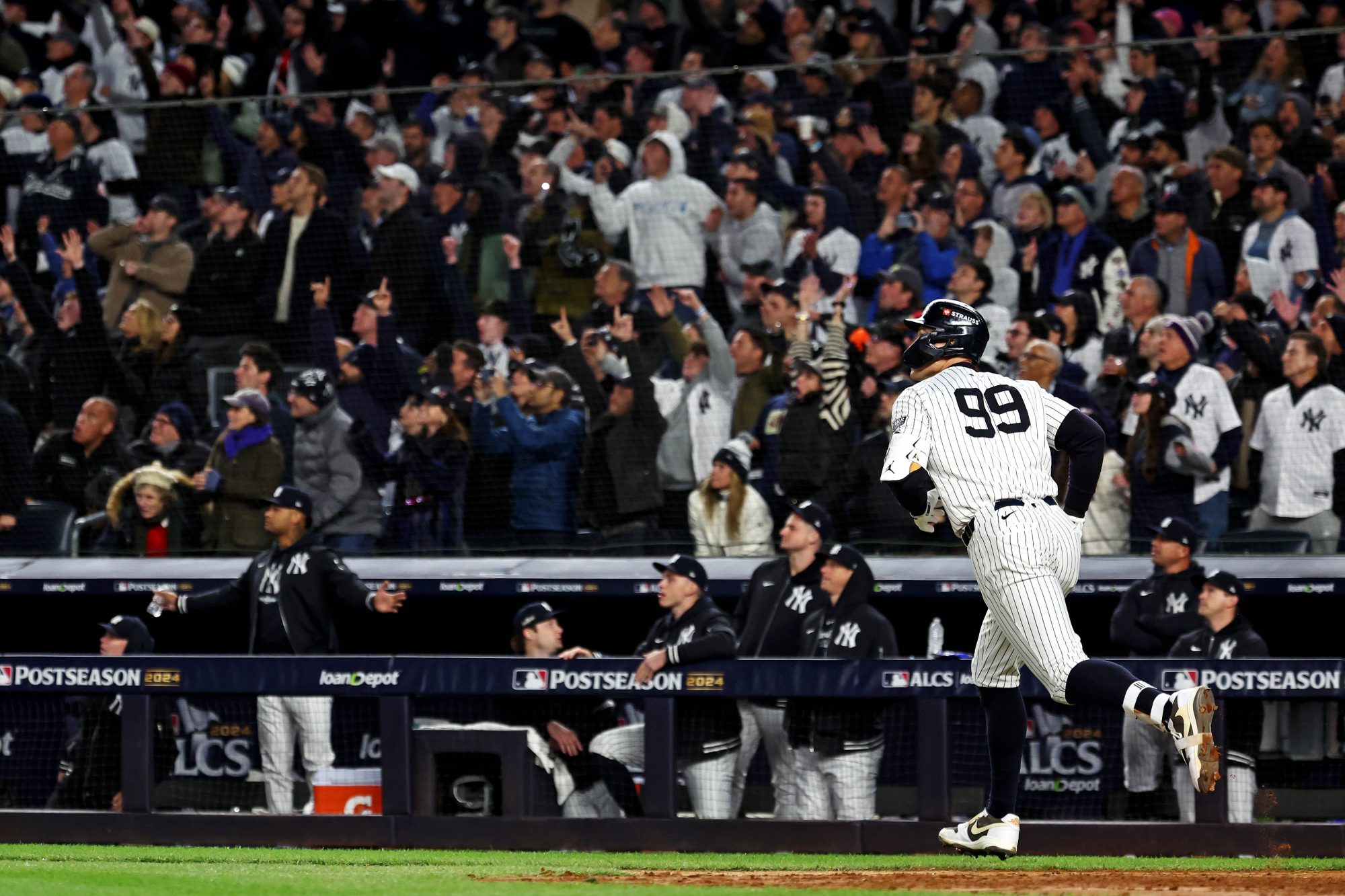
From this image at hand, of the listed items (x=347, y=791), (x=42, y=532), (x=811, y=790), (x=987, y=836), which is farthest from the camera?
(x=42, y=532)

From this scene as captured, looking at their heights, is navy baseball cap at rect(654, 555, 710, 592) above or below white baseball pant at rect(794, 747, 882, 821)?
above

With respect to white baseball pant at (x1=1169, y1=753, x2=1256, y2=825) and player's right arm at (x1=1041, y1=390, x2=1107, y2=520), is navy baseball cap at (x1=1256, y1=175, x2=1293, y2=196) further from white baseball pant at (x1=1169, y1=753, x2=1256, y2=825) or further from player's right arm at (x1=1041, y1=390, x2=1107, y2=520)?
player's right arm at (x1=1041, y1=390, x2=1107, y2=520)

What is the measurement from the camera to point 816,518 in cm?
843

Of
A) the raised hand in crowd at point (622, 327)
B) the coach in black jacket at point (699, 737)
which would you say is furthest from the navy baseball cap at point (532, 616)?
the raised hand in crowd at point (622, 327)

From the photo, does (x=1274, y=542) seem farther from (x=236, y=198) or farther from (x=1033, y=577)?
(x=236, y=198)

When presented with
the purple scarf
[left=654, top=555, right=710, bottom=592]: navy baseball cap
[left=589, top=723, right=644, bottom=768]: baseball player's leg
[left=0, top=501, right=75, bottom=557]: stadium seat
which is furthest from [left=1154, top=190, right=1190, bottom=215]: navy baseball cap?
[left=0, top=501, right=75, bottom=557]: stadium seat

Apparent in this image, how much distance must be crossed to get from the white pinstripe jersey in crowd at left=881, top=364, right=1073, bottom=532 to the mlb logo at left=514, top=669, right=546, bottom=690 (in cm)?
233

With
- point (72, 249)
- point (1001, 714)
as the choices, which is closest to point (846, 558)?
point (1001, 714)

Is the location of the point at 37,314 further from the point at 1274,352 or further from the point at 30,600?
the point at 1274,352

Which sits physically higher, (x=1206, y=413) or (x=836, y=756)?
(x=1206, y=413)

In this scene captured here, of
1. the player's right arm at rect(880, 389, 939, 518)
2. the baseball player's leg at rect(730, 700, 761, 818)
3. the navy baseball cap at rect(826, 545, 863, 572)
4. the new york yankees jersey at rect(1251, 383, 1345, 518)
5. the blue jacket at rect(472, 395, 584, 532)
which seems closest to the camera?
the player's right arm at rect(880, 389, 939, 518)

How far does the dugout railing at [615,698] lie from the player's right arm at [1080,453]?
1.62 meters

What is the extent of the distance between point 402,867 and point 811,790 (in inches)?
63.2

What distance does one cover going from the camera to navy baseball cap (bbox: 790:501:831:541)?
27.6 ft
